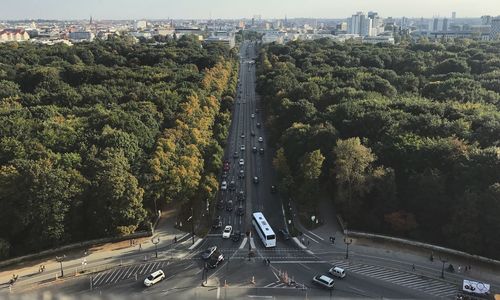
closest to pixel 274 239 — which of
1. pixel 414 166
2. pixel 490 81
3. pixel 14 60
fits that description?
pixel 414 166

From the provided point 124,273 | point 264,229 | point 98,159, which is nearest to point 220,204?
point 264,229

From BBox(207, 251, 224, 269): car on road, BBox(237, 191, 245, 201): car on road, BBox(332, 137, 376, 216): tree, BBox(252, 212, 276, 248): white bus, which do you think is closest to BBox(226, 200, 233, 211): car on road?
BBox(237, 191, 245, 201): car on road

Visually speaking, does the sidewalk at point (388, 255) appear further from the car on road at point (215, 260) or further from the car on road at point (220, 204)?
the car on road at point (220, 204)

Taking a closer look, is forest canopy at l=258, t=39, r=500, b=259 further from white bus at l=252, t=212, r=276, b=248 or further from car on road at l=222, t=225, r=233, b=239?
car on road at l=222, t=225, r=233, b=239

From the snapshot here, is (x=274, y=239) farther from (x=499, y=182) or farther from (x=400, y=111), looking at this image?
(x=400, y=111)

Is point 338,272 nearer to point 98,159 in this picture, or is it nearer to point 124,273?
point 124,273

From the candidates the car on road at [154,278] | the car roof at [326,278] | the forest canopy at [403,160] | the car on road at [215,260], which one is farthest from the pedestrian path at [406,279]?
the car on road at [154,278]
